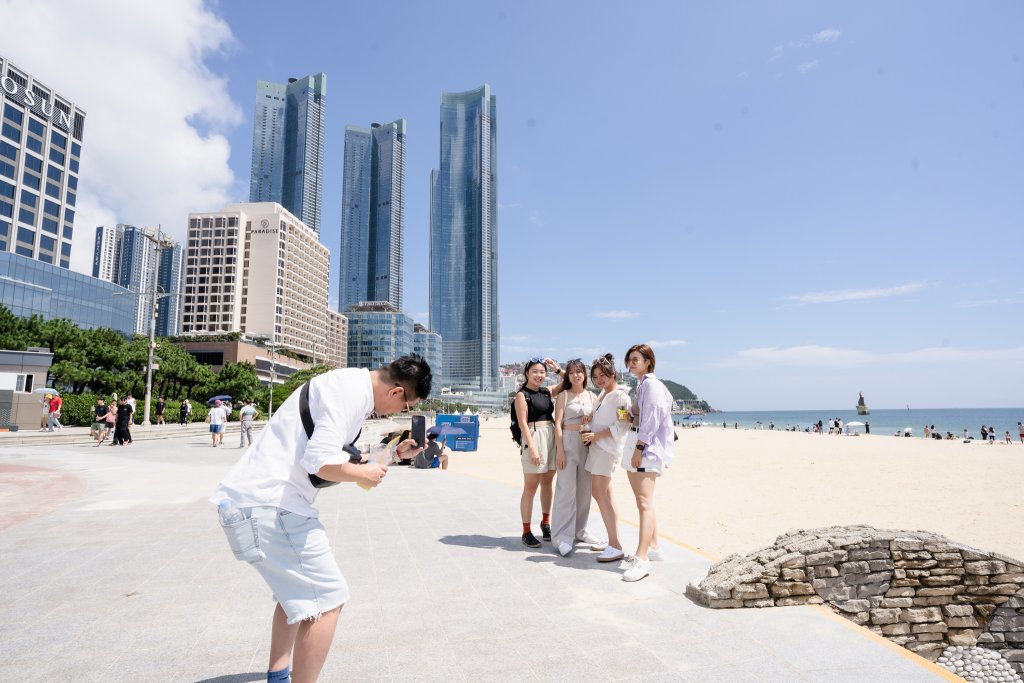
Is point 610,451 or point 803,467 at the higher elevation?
point 610,451

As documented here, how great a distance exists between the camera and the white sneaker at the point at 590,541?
17.5 feet

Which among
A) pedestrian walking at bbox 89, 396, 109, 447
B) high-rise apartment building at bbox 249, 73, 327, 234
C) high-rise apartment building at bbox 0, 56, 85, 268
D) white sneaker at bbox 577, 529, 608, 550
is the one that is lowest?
white sneaker at bbox 577, 529, 608, 550

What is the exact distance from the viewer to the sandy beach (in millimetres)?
8055

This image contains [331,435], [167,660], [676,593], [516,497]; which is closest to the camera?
[331,435]

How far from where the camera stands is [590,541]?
5473 mm

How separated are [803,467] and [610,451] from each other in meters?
17.2

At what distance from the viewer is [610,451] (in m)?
5.02

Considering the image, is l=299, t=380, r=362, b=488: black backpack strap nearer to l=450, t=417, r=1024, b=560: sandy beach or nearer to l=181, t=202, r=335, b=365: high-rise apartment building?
l=450, t=417, r=1024, b=560: sandy beach

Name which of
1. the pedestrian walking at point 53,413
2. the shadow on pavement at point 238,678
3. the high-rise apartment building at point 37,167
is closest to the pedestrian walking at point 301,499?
the shadow on pavement at point 238,678

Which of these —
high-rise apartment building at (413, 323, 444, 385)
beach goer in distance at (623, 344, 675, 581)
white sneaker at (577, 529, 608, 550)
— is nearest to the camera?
beach goer in distance at (623, 344, 675, 581)

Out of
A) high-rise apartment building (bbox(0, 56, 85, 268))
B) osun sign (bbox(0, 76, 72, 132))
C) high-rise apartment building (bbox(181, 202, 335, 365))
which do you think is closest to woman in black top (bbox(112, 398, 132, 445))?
high-rise apartment building (bbox(0, 56, 85, 268))

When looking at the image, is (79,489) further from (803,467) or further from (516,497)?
(803,467)

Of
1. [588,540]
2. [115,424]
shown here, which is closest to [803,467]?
[588,540]

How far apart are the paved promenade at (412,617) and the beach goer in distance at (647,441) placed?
45cm
